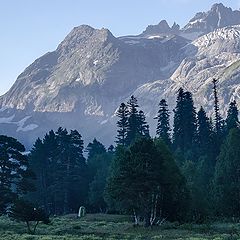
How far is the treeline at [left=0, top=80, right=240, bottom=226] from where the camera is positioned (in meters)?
55.1

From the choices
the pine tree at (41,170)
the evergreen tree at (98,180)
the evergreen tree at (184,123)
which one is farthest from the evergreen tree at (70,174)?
the evergreen tree at (184,123)

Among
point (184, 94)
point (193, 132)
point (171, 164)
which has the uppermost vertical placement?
point (184, 94)

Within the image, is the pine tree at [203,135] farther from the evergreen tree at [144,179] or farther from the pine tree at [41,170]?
the evergreen tree at [144,179]

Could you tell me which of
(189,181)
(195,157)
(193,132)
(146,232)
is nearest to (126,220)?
(189,181)

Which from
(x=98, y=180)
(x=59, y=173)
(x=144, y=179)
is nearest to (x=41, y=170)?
(x=59, y=173)

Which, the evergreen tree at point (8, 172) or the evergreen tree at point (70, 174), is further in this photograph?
the evergreen tree at point (70, 174)

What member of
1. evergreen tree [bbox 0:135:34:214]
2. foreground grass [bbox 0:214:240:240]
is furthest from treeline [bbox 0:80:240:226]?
foreground grass [bbox 0:214:240:240]

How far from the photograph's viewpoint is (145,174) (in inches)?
2109

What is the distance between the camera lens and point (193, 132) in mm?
101688

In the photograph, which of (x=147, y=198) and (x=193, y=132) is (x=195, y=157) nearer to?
(x=193, y=132)

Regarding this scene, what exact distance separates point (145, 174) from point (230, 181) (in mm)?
17220

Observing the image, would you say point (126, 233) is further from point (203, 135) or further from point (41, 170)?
point (203, 135)

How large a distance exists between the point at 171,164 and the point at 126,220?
12358 mm

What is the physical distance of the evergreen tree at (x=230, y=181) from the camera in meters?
65.5
